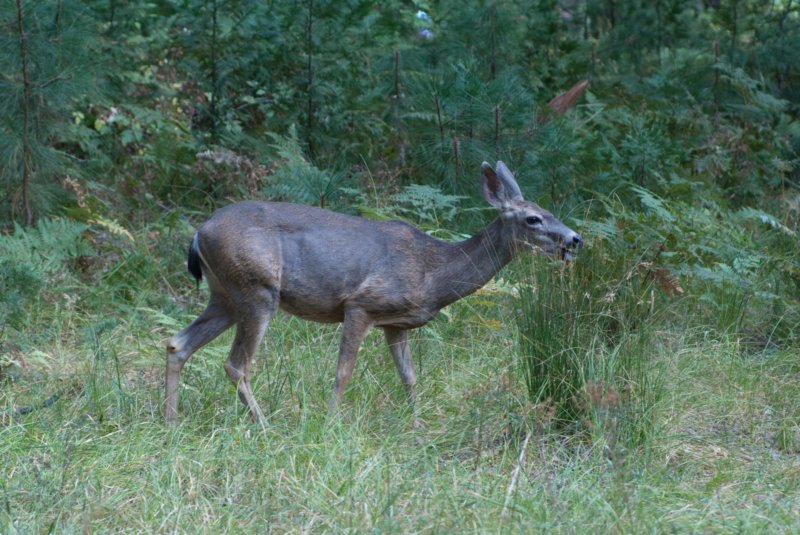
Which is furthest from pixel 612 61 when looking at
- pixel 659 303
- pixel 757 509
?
pixel 757 509

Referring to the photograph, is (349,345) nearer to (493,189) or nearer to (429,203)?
(493,189)

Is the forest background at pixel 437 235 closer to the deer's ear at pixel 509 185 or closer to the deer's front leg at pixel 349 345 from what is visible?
the deer's front leg at pixel 349 345

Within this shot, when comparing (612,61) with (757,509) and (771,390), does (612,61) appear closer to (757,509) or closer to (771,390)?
(771,390)

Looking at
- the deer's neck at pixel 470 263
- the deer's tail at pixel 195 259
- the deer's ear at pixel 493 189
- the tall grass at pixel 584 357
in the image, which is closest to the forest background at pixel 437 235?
the tall grass at pixel 584 357

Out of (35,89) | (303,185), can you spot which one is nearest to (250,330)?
(303,185)

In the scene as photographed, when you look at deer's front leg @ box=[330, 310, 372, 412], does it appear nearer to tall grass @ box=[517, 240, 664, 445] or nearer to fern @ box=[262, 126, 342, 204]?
tall grass @ box=[517, 240, 664, 445]

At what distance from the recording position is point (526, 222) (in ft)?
20.8

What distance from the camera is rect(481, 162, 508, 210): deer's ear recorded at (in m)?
6.44

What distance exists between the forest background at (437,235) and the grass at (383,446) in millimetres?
20

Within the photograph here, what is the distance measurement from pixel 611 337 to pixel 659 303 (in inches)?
55.1

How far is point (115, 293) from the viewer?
808 centimetres

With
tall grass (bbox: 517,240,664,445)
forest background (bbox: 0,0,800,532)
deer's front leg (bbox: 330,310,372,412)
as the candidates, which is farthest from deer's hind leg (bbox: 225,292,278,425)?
tall grass (bbox: 517,240,664,445)

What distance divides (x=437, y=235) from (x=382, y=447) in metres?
3.36

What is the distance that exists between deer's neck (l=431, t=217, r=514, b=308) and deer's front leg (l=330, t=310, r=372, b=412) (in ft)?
1.45
